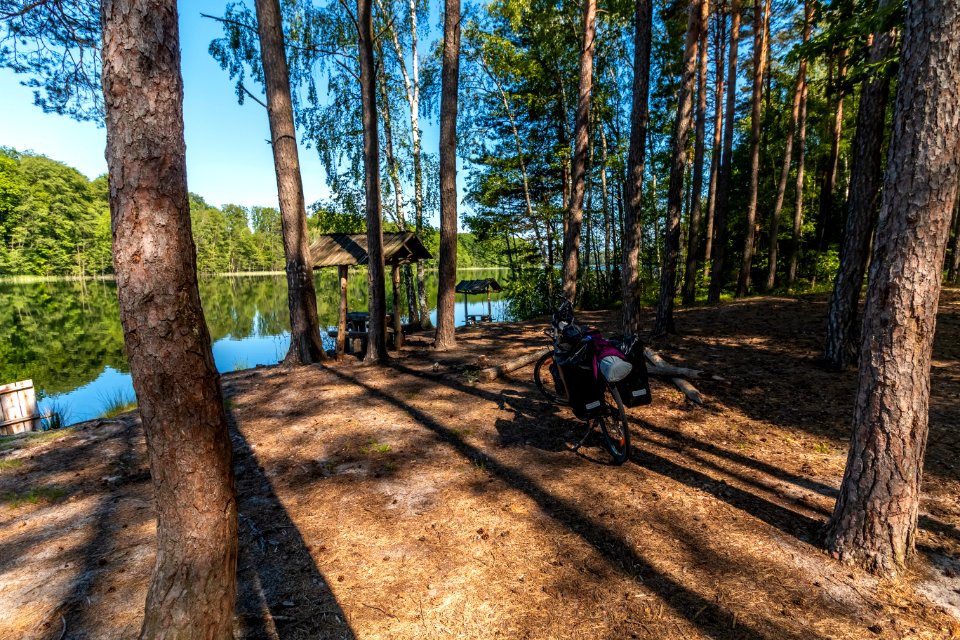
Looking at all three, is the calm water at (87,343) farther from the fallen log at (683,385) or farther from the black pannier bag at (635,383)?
the fallen log at (683,385)

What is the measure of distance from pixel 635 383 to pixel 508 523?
1.79m

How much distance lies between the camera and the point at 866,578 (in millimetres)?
2324

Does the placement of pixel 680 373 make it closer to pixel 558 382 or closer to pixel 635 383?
pixel 558 382

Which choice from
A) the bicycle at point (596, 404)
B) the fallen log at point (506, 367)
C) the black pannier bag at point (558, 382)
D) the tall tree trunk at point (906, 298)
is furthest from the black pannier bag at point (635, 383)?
the fallen log at point (506, 367)

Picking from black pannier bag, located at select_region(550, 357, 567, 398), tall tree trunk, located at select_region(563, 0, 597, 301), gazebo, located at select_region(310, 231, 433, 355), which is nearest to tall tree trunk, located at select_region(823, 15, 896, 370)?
black pannier bag, located at select_region(550, 357, 567, 398)

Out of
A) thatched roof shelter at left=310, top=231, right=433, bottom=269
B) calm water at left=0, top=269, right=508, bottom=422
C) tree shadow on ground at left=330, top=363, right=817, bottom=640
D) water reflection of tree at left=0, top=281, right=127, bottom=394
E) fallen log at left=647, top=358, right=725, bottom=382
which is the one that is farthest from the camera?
water reflection of tree at left=0, top=281, right=127, bottom=394

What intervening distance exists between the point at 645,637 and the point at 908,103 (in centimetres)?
341

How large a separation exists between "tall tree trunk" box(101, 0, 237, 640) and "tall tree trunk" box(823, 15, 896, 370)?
7467mm

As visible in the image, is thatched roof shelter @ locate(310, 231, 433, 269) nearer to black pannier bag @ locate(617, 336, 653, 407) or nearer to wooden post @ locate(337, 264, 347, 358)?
wooden post @ locate(337, 264, 347, 358)

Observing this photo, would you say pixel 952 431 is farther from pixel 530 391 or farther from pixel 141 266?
pixel 141 266

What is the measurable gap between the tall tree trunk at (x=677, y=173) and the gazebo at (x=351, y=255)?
230 inches

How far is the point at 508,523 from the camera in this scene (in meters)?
3.01

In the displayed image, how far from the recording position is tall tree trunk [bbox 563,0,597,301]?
891 cm

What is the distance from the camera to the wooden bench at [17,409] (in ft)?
21.4
